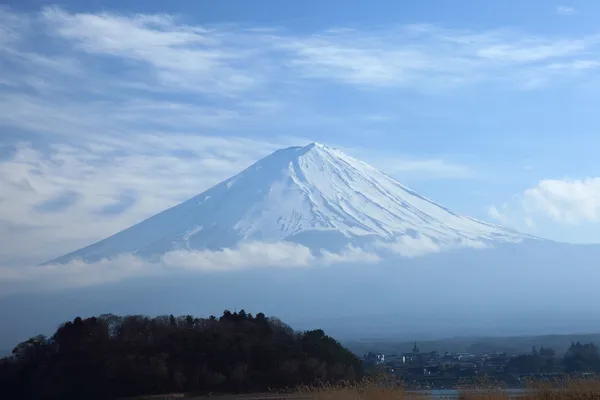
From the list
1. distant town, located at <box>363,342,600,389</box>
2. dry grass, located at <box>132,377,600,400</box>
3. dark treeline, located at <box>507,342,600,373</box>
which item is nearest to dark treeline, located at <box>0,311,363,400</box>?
distant town, located at <box>363,342,600,389</box>

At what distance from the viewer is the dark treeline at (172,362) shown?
23.2m

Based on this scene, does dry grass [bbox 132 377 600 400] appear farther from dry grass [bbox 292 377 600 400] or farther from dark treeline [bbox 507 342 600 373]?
dark treeline [bbox 507 342 600 373]

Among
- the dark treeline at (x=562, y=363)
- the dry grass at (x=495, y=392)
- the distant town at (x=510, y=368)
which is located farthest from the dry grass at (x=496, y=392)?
the dark treeline at (x=562, y=363)

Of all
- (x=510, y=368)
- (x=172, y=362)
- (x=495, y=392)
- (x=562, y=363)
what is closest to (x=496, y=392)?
(x=495, y=392)

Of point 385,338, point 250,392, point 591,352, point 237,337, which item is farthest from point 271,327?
point 385,338

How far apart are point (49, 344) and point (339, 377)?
9130 millimetres

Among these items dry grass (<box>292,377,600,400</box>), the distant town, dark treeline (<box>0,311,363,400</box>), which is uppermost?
dark treeline (<box>0,311,363,400</box>)

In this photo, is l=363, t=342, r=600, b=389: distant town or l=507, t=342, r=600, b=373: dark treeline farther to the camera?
l=507, t=342, r=600, b=373: dark treeline

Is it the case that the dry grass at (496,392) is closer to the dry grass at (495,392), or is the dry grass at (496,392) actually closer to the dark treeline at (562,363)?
the dry grass at (495,392)

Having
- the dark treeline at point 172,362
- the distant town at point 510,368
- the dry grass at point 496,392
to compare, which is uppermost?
the dark treeline at point 172,362

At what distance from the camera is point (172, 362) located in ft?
78.4

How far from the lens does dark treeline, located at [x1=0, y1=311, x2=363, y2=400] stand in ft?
76.1

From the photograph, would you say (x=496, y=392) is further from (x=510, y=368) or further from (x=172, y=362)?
(x=172, y=362)

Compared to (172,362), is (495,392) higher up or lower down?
lower down
